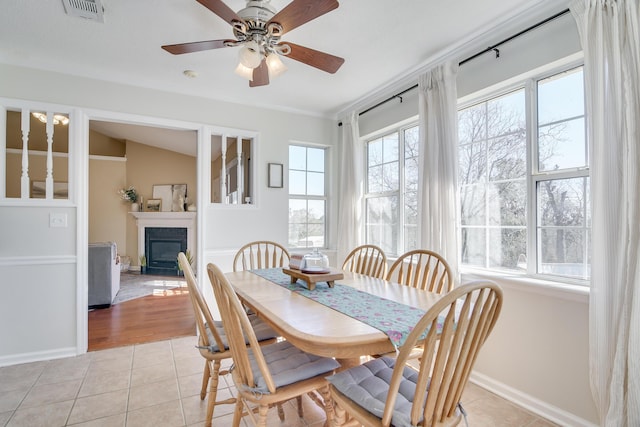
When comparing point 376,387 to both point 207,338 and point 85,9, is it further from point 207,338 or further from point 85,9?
point 85,9

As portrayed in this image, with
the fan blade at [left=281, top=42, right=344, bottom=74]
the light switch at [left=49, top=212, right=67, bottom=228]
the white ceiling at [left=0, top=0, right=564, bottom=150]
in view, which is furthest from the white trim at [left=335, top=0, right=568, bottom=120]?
the light switch at [left=49, top=212, right=67, bottom=228]

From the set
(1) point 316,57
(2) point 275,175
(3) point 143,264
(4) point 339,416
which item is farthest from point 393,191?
(3) point 143,264

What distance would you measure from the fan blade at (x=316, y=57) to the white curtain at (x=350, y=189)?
1716mm

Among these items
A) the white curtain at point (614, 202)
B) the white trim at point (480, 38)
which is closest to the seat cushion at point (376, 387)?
the white curtain at point (614, 202)

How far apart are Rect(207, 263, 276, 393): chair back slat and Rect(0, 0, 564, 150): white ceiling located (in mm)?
1687

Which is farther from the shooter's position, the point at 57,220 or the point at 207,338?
the point at 57,220

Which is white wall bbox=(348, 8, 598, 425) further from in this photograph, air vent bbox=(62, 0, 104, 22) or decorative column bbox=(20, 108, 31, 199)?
decorative column bbox=(20, 108, 31, 199)

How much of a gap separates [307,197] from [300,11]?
8.81 ft

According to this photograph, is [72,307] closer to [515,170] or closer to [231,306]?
[231,306]

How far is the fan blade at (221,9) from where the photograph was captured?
5.04 ft

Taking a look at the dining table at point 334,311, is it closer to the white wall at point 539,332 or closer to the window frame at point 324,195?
the white wall at point 539,332

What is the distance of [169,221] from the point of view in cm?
685

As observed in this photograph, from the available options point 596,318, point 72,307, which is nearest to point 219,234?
point 72,307

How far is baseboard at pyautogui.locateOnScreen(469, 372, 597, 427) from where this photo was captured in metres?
1.81
